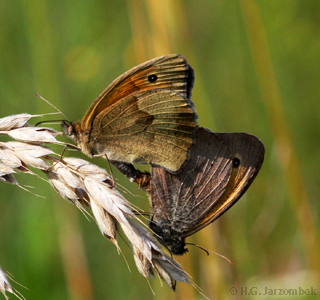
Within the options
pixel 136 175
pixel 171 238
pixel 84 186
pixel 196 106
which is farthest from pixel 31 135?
pixel 196 106

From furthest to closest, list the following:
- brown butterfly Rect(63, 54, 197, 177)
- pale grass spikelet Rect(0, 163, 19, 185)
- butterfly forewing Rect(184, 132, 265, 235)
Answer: brown butterfly Rect(63, 54, 197, 177), butterfly forewing Rect(184, 132, 265, 235), pale grass spikelet Rect(0, 163, 19, 185)

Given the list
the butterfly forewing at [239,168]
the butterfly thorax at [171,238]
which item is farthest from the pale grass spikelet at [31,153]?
the butterfly forewing at [239,168]

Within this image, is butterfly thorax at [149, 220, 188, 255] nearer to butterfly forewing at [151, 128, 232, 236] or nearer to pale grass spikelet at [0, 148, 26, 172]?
butterfly forewing at [151, 128, 232, 236]

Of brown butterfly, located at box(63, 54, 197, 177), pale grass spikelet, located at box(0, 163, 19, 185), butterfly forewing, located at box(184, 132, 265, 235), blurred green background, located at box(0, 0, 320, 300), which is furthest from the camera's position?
blurred green background, located at box(0, 0, 320, 300)

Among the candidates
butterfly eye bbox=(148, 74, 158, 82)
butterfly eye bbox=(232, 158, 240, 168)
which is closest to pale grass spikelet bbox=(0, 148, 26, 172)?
butterfly eye bbox=(148, 74, 158, 82)

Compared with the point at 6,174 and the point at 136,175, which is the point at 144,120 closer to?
the point at 136,175
